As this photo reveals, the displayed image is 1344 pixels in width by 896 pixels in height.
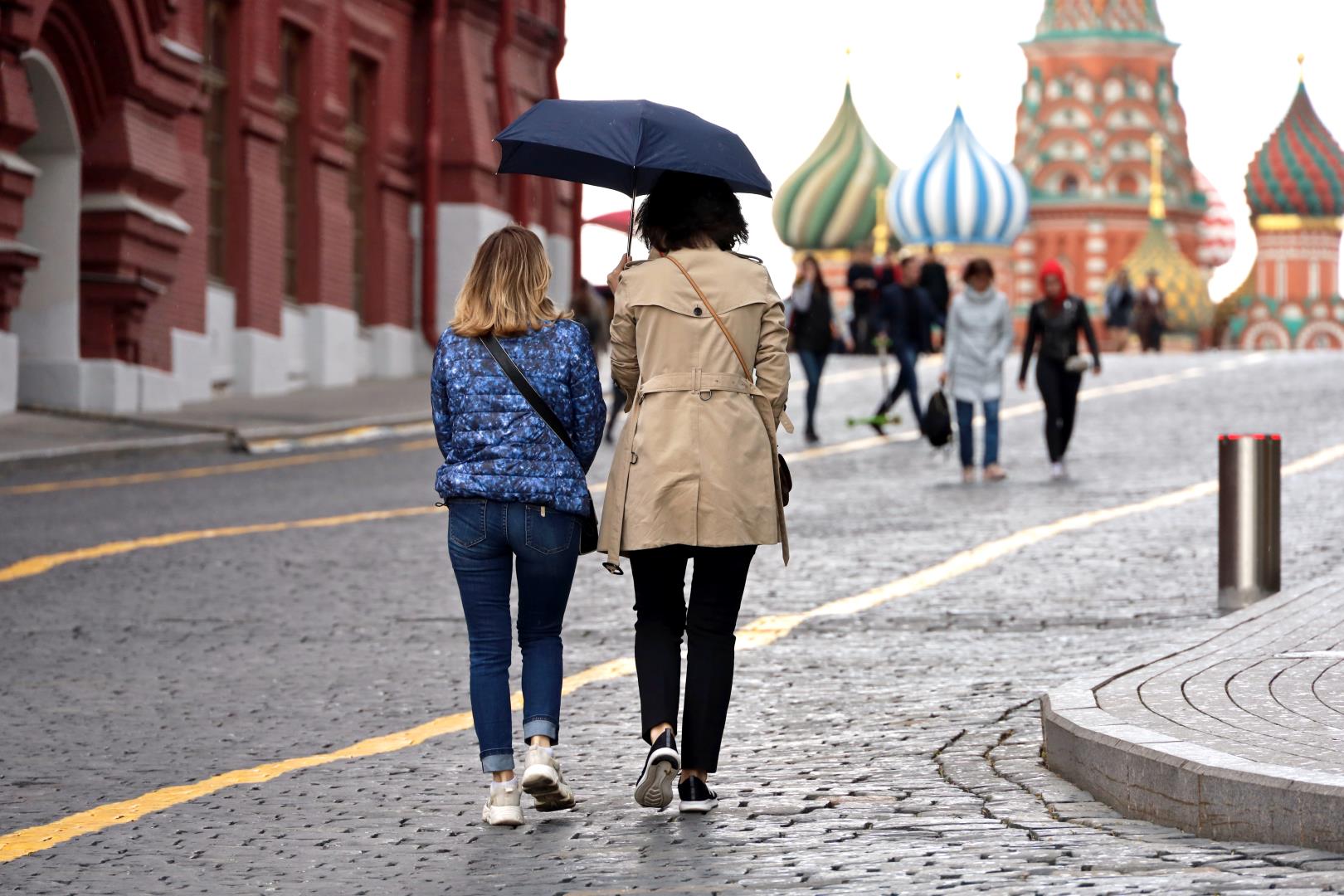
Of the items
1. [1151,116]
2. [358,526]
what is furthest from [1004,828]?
[1151,116]

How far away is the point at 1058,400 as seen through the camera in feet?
65.9

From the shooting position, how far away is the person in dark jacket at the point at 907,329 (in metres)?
24.5

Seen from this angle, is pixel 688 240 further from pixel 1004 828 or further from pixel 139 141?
pixel 139 141

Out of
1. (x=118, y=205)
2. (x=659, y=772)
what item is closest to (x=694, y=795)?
(x=659, y=772)

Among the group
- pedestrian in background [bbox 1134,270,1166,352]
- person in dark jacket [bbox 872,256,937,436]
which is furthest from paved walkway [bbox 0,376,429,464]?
pedestrian in background [bbox 1134,270,1166,352]

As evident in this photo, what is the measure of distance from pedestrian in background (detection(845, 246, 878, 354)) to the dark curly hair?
23592mm

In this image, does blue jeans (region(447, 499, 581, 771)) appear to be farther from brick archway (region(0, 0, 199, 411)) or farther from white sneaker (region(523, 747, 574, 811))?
brick archway (region(0, 0, 199, 411))

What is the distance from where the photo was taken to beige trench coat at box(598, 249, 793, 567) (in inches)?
277

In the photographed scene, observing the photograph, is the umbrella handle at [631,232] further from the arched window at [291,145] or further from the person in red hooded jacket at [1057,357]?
the arched window at [291,145]

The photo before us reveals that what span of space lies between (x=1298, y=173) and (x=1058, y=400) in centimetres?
12266

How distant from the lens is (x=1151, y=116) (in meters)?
124

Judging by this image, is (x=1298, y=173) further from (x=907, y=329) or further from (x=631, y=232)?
(x=631, y=232)

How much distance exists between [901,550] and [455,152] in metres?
23.2

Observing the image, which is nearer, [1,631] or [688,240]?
[688,240]
